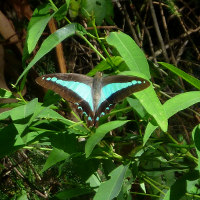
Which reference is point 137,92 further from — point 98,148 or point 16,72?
point 16,72

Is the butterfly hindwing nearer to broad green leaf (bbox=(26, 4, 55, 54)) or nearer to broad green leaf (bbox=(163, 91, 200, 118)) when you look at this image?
broad green leaf (bbox=(26, 4, 55, 54))

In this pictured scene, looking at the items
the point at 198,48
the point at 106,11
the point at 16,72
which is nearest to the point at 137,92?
the point at 106,11

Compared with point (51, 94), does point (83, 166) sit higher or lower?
lower

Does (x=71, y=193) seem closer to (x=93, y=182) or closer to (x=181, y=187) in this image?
(x=93, y=182)

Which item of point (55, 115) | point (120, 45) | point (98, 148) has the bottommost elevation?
point (98, 148)

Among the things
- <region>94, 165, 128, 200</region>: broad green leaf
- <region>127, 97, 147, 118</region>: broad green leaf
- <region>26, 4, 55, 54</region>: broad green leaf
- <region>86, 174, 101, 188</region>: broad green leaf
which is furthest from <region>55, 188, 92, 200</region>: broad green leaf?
<region>26, 4, 55, 54</region>: broad green leaf

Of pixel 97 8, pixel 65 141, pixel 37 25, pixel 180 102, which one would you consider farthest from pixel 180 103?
pixel 97 8

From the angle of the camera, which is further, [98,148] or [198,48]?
[198,48]

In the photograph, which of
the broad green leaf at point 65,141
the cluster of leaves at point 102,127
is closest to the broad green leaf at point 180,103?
the cluster of leaves at point 102,127
